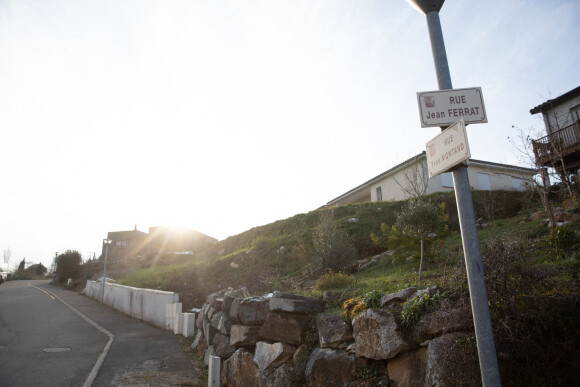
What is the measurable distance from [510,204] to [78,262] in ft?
150

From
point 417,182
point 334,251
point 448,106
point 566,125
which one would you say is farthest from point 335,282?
point 566,125

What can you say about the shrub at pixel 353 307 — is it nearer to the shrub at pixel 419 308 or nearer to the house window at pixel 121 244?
the shrub at pixel 419 308

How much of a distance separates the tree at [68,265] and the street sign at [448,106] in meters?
48.5

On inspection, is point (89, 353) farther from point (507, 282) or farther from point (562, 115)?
point (562, 115)

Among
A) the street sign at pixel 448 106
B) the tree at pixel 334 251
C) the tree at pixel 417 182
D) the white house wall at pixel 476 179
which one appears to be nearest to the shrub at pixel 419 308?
the street sign at pixel 448 106

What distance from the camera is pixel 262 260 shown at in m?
16.9

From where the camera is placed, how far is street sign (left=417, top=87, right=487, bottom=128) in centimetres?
302

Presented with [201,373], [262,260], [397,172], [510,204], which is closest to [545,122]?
[510,204]

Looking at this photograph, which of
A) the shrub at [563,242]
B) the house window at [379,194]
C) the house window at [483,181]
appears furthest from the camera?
the house window at [379,194]

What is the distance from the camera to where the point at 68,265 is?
42.5 meters

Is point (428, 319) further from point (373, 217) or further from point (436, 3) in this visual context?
point (373, 217)

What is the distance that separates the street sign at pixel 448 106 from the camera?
9.91ft

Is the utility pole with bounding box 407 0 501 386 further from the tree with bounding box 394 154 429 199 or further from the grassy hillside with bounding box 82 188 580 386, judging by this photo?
the tree with bounding box 394 154 429 199

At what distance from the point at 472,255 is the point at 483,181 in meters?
23.7
